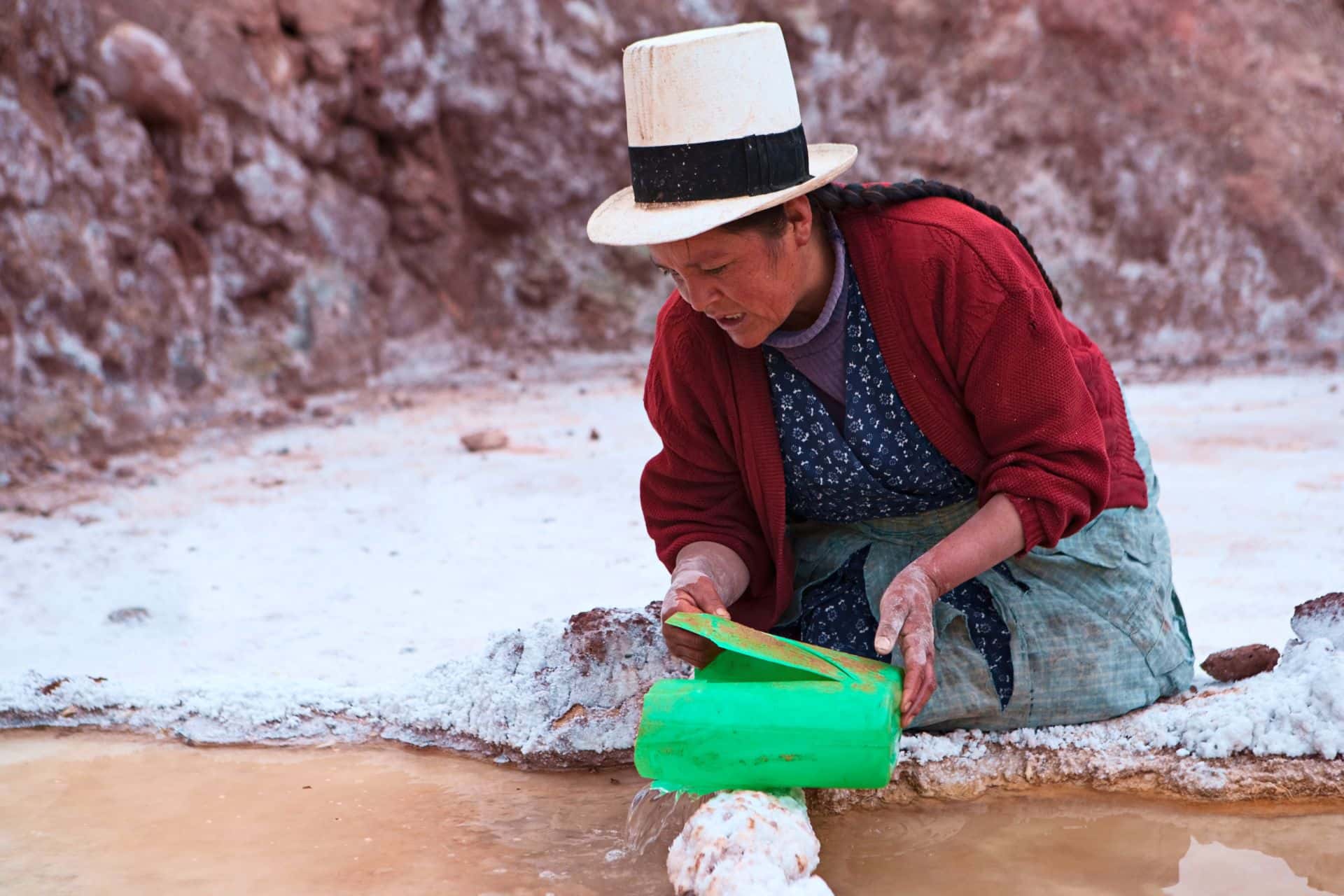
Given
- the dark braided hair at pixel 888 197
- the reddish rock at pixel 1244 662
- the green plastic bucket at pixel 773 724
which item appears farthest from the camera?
the reddish rock at pixel 1244 662

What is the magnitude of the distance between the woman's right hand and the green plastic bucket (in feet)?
0.25

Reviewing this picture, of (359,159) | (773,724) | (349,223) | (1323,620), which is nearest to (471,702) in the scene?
(773,724)

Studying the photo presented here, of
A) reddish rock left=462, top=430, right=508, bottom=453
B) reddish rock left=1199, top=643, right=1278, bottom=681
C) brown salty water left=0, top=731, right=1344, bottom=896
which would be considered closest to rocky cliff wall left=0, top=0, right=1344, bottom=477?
reddish rock left=462, top=430, right=508, bottom=453

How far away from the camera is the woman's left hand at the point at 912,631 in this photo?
6.44 feet

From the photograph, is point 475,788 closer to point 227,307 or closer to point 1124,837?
point 1124,837

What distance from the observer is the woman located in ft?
6.49

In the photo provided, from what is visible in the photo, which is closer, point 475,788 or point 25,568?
point 475,788

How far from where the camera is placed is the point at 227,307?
20.2 feet

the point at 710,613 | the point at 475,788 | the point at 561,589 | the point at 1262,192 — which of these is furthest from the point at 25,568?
the point at 1262,192

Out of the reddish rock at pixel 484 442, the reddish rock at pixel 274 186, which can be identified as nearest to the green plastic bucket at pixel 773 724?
the reddish rock at pixel 484 442

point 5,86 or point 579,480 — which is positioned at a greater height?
point 5,86

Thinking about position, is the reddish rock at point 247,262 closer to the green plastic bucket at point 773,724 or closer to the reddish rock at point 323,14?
the reddish rock at point 323,14

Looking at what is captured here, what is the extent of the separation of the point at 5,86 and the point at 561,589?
3.26 m

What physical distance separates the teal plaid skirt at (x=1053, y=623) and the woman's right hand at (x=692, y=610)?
31 cm
